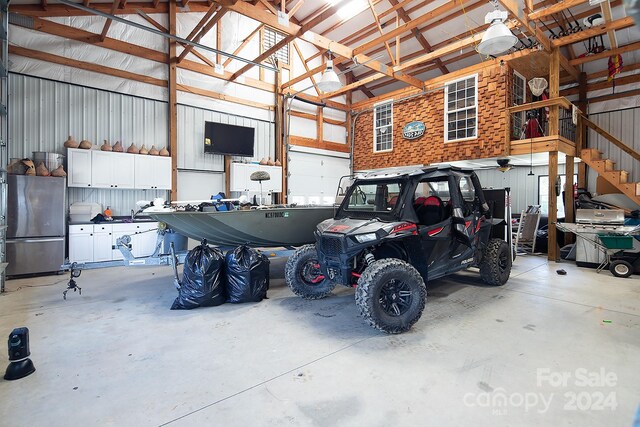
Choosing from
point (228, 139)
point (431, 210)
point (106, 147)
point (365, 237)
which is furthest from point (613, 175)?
→ point (106, 147)

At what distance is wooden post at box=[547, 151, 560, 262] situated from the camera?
702cm

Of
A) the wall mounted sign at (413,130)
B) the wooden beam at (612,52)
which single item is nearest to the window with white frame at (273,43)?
the wall mounted sign at (413,130)

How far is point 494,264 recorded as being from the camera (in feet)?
15.4

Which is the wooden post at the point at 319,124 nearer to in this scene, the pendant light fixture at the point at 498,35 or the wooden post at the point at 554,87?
the wooden post at the point at 554,87

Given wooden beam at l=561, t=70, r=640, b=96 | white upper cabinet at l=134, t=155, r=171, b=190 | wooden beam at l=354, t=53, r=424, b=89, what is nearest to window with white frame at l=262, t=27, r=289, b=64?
wooden beam at l=354, t=53, r=424, b=89

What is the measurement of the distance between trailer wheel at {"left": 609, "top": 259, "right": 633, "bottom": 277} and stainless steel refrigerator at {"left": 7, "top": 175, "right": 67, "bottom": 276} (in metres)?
9.72

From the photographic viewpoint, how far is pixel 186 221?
420cm

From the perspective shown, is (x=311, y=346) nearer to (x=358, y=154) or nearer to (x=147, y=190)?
(x=147, y=190)

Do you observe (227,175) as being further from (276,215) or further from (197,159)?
(276,215)

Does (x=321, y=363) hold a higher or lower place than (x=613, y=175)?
lower

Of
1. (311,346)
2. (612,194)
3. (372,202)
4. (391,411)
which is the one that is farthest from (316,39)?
(612,194)

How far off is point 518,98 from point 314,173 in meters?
6.56

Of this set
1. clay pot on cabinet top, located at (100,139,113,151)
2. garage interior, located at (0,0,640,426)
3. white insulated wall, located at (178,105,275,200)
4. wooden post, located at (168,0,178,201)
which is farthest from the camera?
white insulated wall, located at (178,105,275,200)

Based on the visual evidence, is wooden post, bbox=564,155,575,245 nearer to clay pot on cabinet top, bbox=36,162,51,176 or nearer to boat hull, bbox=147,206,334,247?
boat hull, bbox=147,206,334,247
